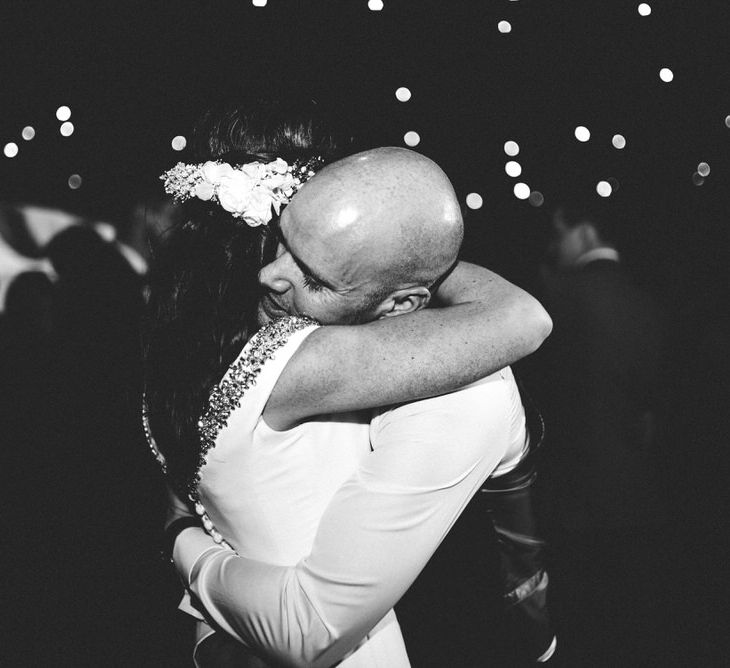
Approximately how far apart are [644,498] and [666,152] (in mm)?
1377

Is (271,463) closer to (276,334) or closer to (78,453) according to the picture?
(276,334)

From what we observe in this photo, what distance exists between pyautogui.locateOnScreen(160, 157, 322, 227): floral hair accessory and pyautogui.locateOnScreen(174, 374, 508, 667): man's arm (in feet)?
1.42

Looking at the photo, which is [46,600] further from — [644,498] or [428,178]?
[644,498]

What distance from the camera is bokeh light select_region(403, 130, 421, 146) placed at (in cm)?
167

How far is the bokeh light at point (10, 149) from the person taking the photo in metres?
1.73

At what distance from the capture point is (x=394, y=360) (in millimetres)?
864

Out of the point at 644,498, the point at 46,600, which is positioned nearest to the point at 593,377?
the point at 644,498

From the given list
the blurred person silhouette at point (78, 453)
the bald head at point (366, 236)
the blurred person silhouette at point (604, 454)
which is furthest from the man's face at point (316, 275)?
the blurred person silhouette at point (604, 454)

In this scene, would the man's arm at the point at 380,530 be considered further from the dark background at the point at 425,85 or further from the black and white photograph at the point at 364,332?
the dark background at the point at 425,85

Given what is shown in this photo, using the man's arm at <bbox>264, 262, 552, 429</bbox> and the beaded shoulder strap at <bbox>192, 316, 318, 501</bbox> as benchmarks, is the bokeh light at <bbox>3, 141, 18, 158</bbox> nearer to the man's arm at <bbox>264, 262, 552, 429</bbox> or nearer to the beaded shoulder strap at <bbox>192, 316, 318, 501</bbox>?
the beaded shoulder strap at <bbox>192, 316, 318, 501</bbox>

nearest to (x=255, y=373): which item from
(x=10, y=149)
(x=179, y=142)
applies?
(x=179, y=142)

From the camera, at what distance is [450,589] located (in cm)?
144

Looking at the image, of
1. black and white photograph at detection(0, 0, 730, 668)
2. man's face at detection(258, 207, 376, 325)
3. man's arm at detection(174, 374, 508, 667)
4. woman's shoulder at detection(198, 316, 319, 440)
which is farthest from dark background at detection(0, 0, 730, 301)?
man's arm at detection(174, 374, 508, 667)

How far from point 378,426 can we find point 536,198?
1.15 metres
